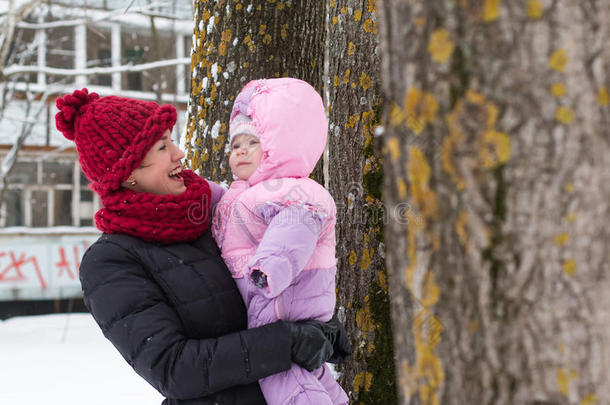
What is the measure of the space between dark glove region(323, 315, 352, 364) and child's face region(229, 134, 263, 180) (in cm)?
61

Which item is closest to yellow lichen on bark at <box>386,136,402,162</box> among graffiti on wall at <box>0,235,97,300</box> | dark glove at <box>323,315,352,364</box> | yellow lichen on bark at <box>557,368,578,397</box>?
yellow lichen on bark at <box>557,368,578,397</box>

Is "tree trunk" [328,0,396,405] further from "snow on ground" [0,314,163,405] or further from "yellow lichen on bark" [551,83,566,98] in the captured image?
"snow on ground" [0,314,163,405]

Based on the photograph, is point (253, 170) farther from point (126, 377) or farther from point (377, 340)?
point (126, 377)

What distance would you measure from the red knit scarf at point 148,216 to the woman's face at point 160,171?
0.07 metres

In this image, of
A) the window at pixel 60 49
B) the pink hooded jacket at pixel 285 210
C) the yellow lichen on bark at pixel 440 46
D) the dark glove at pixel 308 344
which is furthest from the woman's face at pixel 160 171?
the window at pixel 60 49

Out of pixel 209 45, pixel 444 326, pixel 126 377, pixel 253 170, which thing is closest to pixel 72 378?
pixel 126 377

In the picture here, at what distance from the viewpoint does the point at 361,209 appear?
122 inches

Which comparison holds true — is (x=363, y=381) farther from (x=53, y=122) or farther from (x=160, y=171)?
(x=53, y=122)

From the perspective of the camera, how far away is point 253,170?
2.17m

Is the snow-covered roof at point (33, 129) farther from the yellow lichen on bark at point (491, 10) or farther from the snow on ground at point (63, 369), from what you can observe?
the yellow lichen on bark at point (491, 10)

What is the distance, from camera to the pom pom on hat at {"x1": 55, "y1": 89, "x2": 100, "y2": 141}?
2027mm

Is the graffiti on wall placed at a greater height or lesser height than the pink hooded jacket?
lesser

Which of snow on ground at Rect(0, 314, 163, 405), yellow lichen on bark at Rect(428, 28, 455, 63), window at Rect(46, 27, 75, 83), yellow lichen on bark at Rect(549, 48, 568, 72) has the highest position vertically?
window at Rect(46, 27, 75, 83)

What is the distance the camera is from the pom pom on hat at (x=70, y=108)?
2.03m
